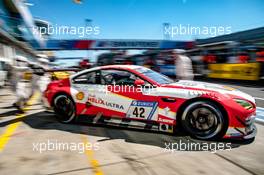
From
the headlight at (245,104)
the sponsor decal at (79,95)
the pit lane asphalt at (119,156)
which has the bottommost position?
the pit lane asphalt at (119,156)

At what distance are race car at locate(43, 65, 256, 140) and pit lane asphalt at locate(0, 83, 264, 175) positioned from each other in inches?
10.2

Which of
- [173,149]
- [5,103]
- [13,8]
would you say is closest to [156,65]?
[5,103]

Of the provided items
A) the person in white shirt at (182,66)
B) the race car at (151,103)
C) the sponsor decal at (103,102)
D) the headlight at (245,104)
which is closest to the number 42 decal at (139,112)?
the race car at (151,103)

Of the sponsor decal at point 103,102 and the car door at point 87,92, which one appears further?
the car door at point 87,92

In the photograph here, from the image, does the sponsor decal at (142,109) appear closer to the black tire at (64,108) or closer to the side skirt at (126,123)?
the side skirt at (126,123)

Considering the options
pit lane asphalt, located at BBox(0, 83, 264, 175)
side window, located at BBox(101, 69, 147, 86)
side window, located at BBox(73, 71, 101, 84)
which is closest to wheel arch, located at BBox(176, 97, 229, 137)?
pit lane asphalt, located at BBox(0, 83, 264, 175)

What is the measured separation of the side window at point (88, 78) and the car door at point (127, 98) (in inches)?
5.7

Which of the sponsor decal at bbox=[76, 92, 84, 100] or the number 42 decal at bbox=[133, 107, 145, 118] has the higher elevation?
the sponsor decal at bbox=[76, 92, 84, 100]

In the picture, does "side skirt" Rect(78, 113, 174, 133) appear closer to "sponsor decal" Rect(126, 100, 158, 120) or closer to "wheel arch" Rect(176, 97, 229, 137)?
"sponsor decal" Rect(126, 100, 158, 120)

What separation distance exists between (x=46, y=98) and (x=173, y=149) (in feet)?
11.0

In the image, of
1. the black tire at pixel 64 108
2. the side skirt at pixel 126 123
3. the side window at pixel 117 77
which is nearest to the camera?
the side skirt at pixel 126 123

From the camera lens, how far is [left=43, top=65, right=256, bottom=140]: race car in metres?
4.37

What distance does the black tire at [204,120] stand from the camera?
14.4 feet

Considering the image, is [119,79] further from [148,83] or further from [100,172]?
[100,172]
